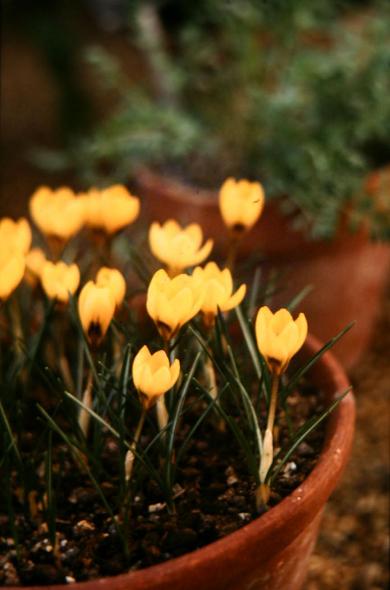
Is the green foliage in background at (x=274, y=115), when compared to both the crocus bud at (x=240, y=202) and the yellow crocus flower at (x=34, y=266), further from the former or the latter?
the yellow crocus flower at (x=34, y=266)

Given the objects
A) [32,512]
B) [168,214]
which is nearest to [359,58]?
[168,214]

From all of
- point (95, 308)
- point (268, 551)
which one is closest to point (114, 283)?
point (95, 308)

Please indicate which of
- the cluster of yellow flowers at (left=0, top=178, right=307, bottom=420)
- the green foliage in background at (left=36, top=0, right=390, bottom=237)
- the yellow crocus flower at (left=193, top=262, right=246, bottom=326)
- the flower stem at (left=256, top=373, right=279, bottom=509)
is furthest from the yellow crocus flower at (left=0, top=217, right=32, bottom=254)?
the green foliage in background at (left=36, top=0, right=390, bottom=237)

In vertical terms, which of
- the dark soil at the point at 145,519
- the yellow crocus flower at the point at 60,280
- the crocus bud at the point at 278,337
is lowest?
the dark soil at the point at 145,519

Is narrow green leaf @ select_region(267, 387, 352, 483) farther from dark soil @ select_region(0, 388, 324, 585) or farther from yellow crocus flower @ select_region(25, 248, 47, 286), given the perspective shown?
yellow crocus flower @ select_region(25, 248, 47, 286)

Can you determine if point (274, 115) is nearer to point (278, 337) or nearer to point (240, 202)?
point (240, 202)

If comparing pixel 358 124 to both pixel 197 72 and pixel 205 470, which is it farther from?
pixel 205 470

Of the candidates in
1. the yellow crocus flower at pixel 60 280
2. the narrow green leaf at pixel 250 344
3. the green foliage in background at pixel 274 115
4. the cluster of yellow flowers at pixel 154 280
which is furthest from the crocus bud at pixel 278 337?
the green foliage in background at pixel 274 115
